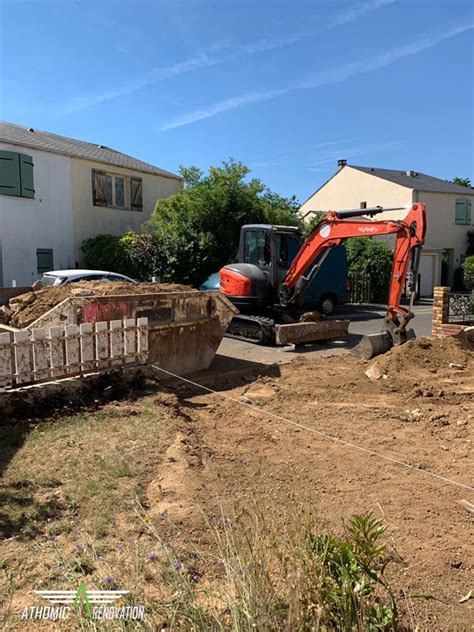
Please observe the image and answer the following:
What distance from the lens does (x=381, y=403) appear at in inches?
280

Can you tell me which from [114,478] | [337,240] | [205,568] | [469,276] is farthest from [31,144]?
[469,276]

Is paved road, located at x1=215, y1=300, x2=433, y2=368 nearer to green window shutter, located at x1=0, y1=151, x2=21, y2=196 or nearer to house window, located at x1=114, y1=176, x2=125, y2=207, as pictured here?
green window shutter, located at x1=0, y1=151, x2=21, y2=196

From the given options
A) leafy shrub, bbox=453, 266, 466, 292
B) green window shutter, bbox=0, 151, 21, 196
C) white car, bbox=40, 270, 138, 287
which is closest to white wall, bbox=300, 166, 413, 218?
leafy shrub, bbox=453, 266, 466, 292

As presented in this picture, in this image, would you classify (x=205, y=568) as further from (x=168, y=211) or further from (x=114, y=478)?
(x=168, y=211)

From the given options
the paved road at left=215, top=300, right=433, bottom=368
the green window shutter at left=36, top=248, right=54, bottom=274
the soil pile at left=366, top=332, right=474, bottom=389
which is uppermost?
the green window shutter at left=36, top=248, right=54, bottom=274

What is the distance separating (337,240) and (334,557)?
9847mm

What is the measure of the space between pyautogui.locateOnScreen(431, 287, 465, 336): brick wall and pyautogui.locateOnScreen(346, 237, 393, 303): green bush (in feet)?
40.8

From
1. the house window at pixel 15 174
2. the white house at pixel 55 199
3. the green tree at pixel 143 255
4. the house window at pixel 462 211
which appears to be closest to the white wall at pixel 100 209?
the white house at pixel 55 199

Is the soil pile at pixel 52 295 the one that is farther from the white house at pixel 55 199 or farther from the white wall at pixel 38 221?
the white house at pixel 55 199

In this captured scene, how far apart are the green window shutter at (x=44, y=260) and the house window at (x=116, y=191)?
3.26m

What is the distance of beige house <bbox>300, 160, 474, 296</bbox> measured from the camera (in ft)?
102

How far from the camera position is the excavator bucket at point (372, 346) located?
1008 centimetres

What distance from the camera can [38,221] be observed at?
1933 cm

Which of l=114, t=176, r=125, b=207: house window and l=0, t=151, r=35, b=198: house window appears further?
l=114, t=176, r=125, b=207: house window
